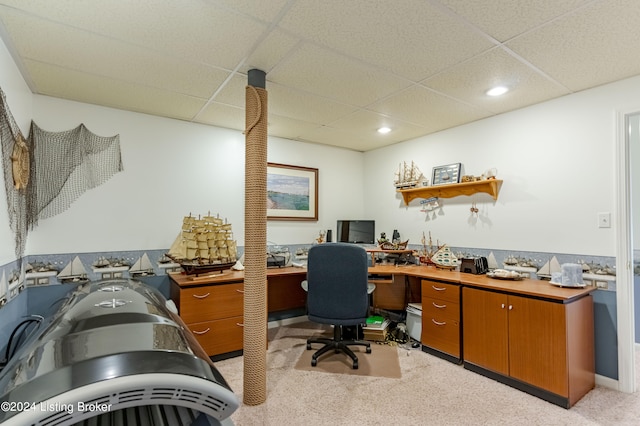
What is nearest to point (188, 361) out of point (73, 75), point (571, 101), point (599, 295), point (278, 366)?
point (278, 366)

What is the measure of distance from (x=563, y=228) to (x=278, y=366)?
2.72 m

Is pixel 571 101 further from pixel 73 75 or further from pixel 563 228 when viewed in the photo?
pixel 73 75

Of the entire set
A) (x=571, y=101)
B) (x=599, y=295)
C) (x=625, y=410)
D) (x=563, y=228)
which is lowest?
(x=625, y=410)

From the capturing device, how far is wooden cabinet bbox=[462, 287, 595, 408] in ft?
7.13

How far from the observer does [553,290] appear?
2.36 m

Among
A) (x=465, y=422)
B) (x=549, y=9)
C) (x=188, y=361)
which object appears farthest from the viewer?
(x=465, y=422)

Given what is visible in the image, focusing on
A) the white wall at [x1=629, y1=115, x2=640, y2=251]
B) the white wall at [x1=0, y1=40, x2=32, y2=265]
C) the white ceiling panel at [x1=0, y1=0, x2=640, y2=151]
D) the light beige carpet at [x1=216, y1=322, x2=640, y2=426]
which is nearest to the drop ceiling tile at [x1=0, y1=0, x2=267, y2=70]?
the white ceiling panel at [x1=0, y1=0, x2=640, y2=151]

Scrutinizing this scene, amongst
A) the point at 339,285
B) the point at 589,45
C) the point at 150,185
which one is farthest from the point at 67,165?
the point at 589,45

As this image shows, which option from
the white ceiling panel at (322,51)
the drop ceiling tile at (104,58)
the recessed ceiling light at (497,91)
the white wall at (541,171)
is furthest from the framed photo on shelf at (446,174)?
the drop ceiling tile at (104,58)

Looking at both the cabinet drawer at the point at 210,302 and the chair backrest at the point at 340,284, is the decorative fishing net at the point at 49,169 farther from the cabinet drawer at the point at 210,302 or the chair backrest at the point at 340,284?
the chair backrest at the point at 340,284

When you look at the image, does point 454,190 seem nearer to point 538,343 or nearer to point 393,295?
point 393,295

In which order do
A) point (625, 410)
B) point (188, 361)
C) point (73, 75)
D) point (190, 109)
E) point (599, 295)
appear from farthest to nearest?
point (190, 109) < point (599, 295) < point (73, 75) < point (625, 410) < point (188, 361)

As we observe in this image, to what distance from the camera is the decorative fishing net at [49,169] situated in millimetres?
2107

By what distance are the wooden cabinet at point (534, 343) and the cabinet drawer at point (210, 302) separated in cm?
207
